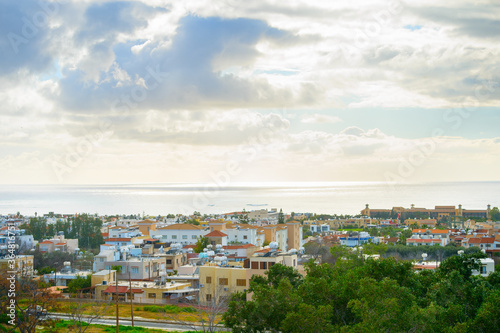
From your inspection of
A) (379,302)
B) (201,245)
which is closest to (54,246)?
(201,245)

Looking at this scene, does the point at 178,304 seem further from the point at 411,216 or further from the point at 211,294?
the point at 411,216

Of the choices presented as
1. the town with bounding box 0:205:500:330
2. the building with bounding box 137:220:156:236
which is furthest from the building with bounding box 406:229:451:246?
the building with bounding box 137:220:156:236

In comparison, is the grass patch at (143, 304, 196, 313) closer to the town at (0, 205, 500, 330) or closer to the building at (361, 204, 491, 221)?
the town at (0, 205, 500, 330)

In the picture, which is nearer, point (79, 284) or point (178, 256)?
point (79, 284)

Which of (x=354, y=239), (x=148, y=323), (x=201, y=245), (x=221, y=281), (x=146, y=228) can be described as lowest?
(x=148, y=323)

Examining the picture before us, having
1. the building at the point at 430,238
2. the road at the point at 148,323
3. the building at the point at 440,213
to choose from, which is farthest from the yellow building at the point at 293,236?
the building at the point at 440,213

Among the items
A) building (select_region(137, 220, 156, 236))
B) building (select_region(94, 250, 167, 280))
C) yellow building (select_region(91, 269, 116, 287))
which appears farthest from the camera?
building (select_region(137, 220, 156, 236))

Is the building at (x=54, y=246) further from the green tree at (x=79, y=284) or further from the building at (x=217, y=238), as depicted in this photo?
the green tree at (x=79, y=284)

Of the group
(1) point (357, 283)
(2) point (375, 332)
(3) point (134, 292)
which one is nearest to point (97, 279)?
(3) point (134, 292)

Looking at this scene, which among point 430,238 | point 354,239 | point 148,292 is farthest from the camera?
point 354,239

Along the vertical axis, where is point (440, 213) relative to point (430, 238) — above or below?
above

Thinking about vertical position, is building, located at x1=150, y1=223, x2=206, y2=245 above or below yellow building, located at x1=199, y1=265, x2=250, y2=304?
above

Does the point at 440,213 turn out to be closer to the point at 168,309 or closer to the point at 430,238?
the point at 430,238

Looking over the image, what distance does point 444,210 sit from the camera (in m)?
93.1
